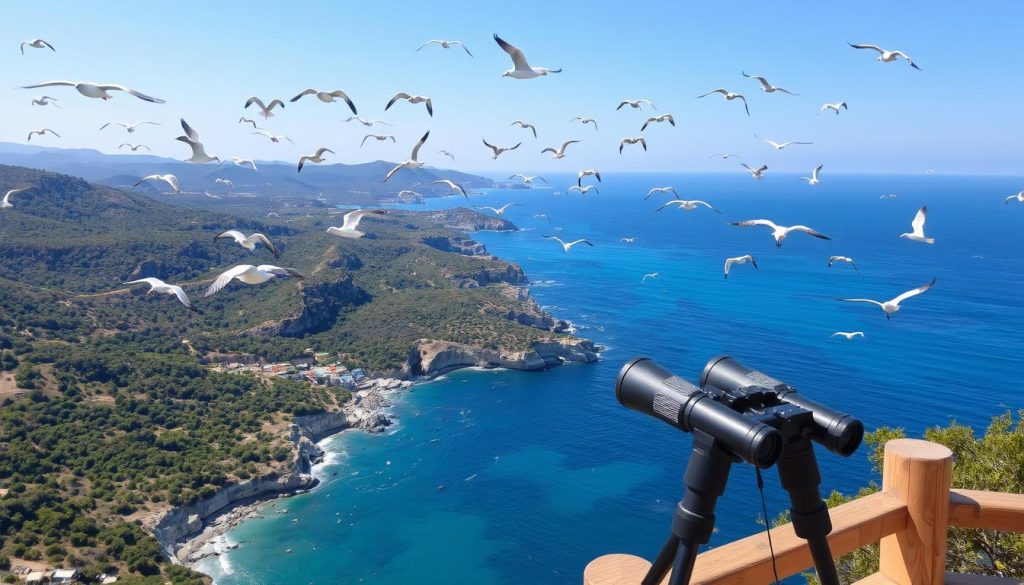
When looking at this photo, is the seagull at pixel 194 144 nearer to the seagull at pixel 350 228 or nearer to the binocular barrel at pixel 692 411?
the seagull at pixel 350 228

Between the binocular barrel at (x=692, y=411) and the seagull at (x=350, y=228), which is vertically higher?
the binocular barrel at (x=692, y=411)

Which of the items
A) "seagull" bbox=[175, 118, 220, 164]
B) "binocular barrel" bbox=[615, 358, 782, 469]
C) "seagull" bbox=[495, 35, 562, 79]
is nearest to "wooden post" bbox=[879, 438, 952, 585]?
"binocular barrel" bbox=[615, 358, 782, 469]

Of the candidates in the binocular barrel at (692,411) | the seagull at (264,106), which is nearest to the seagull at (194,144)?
the seagull at (264,106)

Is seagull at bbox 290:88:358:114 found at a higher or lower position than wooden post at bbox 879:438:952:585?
higher

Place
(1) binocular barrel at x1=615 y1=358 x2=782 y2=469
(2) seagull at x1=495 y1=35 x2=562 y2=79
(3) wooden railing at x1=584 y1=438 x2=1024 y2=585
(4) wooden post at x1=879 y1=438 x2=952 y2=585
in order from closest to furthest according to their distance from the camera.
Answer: (1) binocular barrel at x1=615 y1=358 x2=782 y2=469 → (3) wooden railing at x1=584 y1=438 x2=1024 y2=585 → (4) wooden post at x1=879 y1=438 x2=952 y2=585 → (2) seagull at x1=495 y1=35 x2=562 y2=79

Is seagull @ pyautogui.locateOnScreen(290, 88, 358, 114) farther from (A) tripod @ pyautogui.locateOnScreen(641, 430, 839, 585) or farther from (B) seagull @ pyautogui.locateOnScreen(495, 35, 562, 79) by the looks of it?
(A) tripod @ pyautogui.locateOnScreen(641, 430, 839, 585)

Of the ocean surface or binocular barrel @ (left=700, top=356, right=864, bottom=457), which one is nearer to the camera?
binocular barrel @ (left=700, top=356, right=864, bottom=457)

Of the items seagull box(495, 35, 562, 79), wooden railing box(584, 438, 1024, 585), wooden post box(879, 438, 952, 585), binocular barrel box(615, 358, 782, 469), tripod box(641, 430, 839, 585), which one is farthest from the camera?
seagull box(495, 35, 562, 79)
